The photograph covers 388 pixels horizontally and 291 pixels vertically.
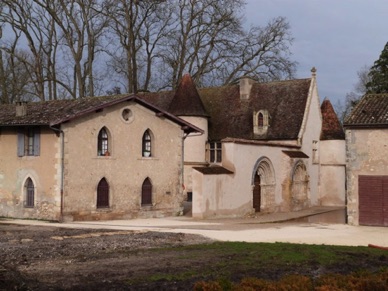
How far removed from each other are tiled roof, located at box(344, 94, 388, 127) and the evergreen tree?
19773 mm

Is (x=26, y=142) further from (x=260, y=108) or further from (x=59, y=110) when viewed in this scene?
(x=260, y=108)

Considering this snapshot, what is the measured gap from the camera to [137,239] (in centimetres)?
1772

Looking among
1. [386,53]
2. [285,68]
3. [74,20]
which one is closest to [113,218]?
[74,20]

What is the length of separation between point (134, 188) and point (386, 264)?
1559cm

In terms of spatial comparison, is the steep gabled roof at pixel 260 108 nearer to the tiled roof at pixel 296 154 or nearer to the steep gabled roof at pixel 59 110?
the tiled roof at pixel 296 154

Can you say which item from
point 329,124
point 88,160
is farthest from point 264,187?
point 329,124

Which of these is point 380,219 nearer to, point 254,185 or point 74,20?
point 254,185

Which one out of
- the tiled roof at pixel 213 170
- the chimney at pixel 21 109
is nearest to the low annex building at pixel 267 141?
the tiled roof at pixel 213 170

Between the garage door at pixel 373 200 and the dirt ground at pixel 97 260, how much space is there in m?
8.61

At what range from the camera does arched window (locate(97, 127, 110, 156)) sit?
86.5ft

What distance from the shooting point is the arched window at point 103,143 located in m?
26.4

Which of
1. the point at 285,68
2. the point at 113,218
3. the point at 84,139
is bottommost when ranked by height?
the point at 113,218

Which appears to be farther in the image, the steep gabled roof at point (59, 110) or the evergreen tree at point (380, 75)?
the evergreen tree at point (380, 75)

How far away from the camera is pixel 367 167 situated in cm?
2419
